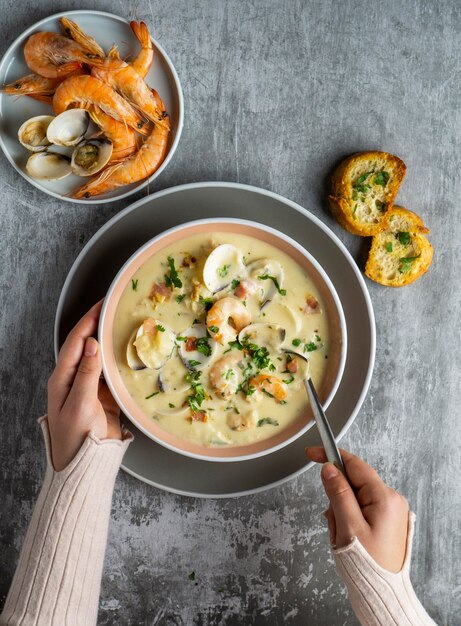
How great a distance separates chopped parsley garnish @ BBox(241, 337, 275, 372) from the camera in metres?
2.25

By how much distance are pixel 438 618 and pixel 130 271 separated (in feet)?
6.84

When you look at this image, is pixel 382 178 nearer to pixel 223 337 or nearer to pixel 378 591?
pixel 223 337

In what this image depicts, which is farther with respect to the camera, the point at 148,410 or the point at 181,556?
the point at 181,556

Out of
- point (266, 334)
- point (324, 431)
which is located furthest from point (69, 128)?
point (324, 431)

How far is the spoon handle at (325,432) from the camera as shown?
7.12 ft

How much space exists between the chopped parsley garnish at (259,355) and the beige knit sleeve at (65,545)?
2.05 ft

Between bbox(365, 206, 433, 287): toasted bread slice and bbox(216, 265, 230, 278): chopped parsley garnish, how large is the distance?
646 millimetres

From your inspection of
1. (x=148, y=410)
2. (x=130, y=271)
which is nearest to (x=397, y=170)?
(x=130, y=271)

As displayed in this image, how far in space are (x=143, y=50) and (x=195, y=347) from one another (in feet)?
3.94

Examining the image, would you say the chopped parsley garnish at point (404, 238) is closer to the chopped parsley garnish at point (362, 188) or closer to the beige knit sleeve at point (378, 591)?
the chopped parsley garnish at point (362, 188)

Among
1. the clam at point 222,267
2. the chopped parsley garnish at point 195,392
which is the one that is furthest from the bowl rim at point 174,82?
the chopped parsley garnish at point 195,392

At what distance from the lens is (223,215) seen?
2.36 meters

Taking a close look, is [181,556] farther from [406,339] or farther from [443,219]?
[443,219]

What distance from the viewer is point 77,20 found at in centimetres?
236
